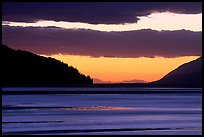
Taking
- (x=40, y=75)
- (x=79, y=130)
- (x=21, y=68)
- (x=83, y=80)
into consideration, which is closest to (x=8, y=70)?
(x=21, y=68)

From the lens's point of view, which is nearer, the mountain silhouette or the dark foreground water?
the dark foreground water

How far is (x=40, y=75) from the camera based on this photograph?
450 ft

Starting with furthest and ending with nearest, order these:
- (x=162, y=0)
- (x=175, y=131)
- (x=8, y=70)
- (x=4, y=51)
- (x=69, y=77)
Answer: (x=69, y=77) → (x=8, y=70) → (x=4, y=51) → (x=175, y=131) → (x=162, y=0)

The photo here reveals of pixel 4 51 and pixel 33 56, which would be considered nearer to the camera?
pixel 4 51

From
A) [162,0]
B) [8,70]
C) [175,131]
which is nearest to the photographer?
[162,0]

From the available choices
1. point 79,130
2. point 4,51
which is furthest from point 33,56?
point 79,130

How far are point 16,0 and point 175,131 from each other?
12.3 m

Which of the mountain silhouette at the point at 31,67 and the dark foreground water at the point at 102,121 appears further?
the mountain silhouette at the point at 31,67

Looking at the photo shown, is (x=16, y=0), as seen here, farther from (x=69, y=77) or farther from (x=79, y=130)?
(x=69, y=77)

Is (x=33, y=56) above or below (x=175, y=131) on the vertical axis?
above

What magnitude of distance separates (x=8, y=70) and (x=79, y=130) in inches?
4367

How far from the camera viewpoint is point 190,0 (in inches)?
222

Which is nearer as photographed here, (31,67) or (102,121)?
(102,121)

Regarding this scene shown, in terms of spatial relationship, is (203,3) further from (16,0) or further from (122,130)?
(122,130)
